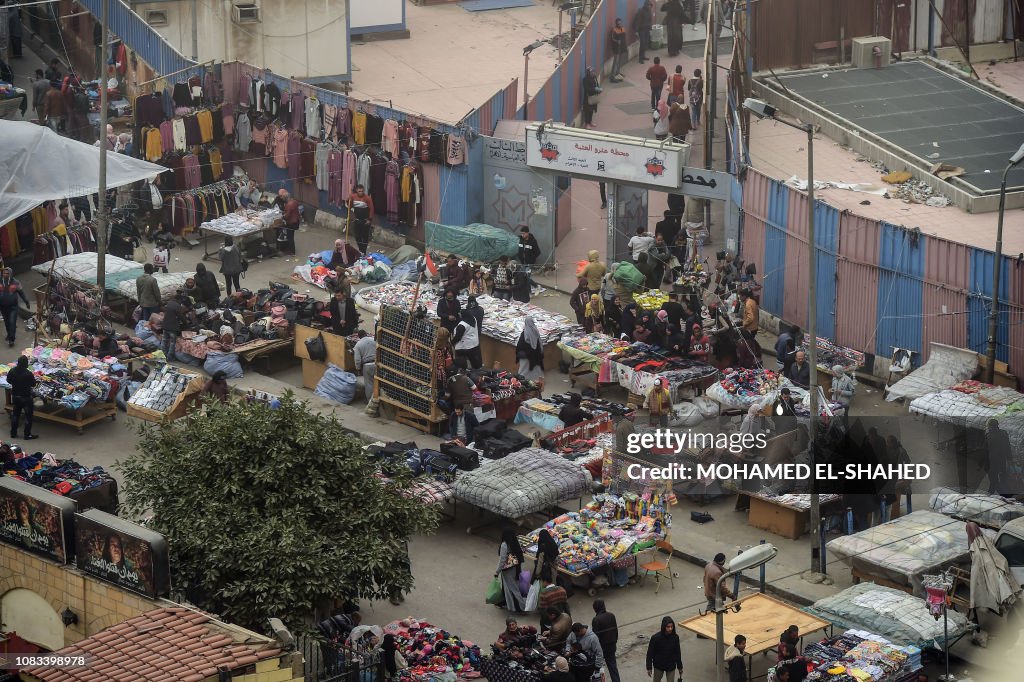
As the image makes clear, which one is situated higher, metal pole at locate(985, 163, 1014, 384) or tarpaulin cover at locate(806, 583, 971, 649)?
metal pole at locate(985, 163, 1014, 384)

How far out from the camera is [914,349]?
1245 inches

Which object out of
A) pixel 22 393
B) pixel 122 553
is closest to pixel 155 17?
pixel 22 393

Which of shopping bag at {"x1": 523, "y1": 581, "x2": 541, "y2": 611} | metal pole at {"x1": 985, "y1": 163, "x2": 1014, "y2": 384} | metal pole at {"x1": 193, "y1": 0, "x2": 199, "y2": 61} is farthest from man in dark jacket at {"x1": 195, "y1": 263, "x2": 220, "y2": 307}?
metal pole at {"x1": 985, "y1": 163, "x2": 1014, "y2": 384}

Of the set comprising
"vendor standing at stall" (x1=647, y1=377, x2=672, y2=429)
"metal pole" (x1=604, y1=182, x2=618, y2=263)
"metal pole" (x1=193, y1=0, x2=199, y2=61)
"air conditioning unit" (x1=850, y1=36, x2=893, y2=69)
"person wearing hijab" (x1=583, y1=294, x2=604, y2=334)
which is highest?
"metal pole" (x1=193, y1=0, x2=199, y2=61)

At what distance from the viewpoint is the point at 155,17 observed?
140 feet

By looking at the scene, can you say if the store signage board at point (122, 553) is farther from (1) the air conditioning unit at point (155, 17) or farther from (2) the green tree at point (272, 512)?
(1) the air conditioning unit at point (155, 17)

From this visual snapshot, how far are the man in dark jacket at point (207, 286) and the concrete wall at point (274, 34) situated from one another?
10380 millimetres

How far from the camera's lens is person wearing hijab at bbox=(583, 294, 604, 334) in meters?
32.9

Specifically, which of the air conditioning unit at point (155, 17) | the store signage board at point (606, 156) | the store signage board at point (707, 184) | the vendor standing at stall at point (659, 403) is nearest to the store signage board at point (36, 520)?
the vendor standing at stall at point (659, 403)

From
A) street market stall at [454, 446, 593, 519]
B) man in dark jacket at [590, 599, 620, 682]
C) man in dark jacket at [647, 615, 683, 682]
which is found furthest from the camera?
street market stall at [454, 446, 593, 519]

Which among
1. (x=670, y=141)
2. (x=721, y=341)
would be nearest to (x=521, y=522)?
(x=721, y=341)

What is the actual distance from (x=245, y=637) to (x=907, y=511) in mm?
10301

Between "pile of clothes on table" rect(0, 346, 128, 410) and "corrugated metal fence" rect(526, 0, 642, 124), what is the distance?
12994 mm

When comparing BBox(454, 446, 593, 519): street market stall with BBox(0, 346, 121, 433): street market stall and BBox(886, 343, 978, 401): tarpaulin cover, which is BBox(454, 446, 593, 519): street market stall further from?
BBox(0, 346, 121, 433): street market stall
